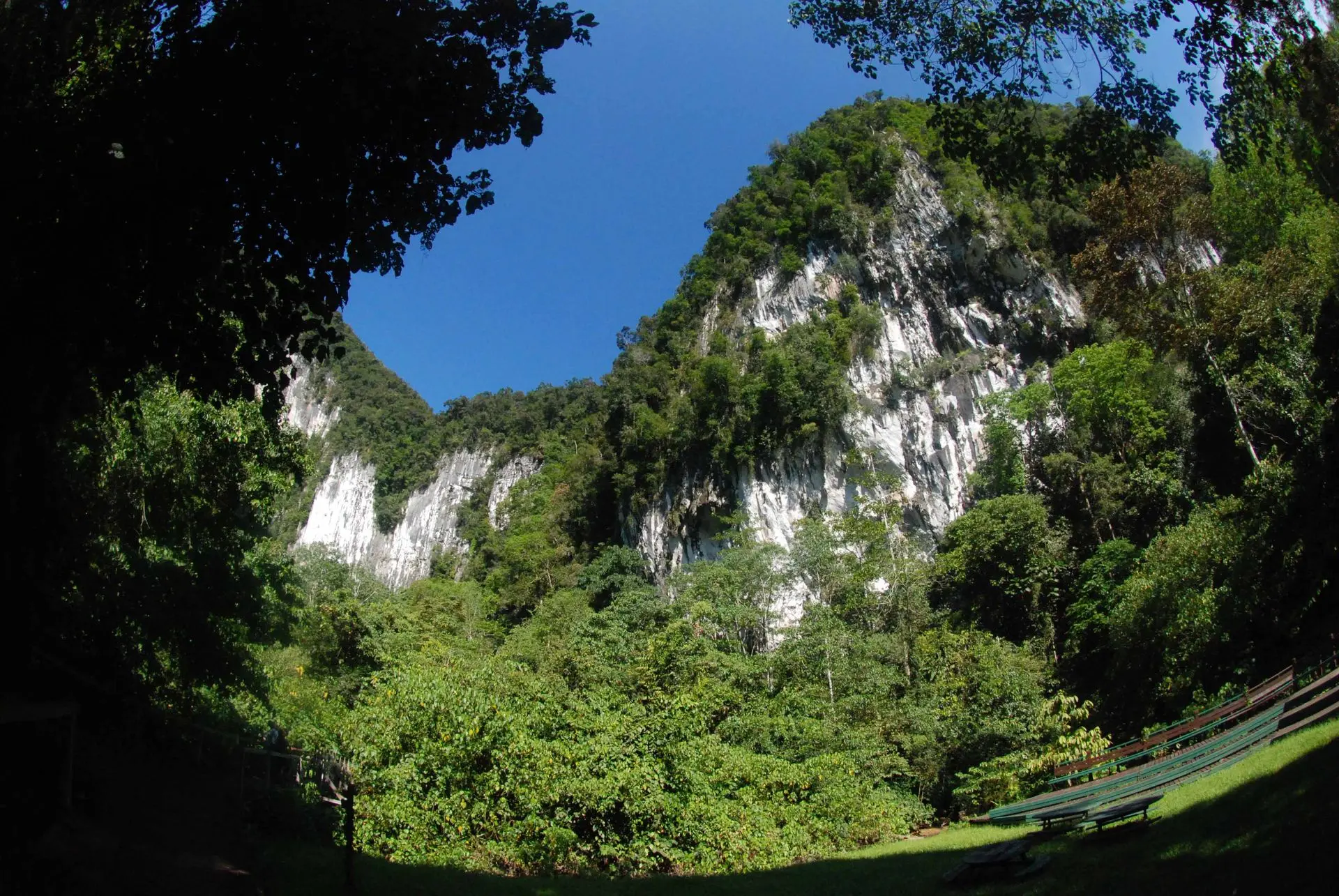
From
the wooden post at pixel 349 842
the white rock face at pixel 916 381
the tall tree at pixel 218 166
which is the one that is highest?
the white rock face at pixel 916 381

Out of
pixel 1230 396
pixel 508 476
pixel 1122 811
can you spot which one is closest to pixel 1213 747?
pixel 1122 811

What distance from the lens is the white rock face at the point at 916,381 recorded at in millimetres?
31812

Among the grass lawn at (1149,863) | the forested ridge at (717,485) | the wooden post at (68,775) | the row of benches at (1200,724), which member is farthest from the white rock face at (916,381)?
the wooden post at (68,775)

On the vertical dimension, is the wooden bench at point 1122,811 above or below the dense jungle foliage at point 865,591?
below

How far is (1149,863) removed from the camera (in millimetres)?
6223

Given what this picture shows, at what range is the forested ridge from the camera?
194 inches

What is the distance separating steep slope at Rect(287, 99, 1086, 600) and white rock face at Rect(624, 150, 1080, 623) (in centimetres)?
7

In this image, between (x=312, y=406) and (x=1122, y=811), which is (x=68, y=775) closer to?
(x=1122, y=811)

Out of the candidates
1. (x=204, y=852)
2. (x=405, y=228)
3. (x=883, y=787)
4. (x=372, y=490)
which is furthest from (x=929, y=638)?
(x=372, y=490)

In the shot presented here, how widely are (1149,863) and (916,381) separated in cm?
2866

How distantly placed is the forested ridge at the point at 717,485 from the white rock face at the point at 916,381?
515 mm

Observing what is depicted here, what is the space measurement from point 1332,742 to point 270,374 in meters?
9.68

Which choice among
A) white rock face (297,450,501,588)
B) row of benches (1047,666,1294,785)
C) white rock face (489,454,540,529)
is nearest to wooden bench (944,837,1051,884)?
row of benches (1047,666,1294,785)

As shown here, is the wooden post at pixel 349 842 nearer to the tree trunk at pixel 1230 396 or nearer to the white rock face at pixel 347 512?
the tree trunk at pixel 1230 396
